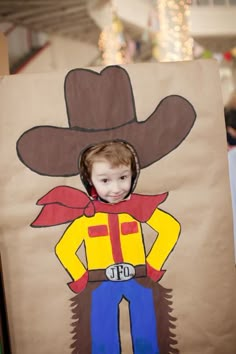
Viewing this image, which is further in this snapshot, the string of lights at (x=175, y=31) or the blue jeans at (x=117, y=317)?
the string of lights at (x=175, y=31)

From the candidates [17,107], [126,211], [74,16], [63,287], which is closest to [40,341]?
[63,287]

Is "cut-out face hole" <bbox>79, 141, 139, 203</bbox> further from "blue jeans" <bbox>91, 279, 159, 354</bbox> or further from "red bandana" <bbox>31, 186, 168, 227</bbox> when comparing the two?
"blue jeans" <bbox>91, 279, 159, 354</bbox>

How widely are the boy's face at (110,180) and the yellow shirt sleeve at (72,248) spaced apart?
0.21ft

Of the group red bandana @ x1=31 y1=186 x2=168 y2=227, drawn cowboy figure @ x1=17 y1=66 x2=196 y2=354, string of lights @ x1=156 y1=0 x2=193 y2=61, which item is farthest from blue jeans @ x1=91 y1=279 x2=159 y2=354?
string of lights @ x1=156 y1=0 x2=193 y2=61

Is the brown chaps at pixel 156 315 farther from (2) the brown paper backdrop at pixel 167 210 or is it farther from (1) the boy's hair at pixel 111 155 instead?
(1) the boy's hair at pixel 111 155

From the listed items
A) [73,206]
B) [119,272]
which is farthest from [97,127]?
[119,272]

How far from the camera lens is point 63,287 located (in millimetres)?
772

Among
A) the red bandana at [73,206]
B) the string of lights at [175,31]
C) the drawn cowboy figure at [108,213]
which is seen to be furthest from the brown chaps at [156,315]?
the string of lights at [175,31]

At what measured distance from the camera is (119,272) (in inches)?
30.3

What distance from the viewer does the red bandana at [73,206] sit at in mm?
762

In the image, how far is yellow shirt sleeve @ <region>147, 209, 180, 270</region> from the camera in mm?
771

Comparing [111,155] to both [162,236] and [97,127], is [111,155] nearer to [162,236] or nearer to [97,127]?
[97,127]

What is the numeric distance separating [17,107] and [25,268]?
296 millimetres

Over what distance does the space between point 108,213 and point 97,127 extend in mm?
159
